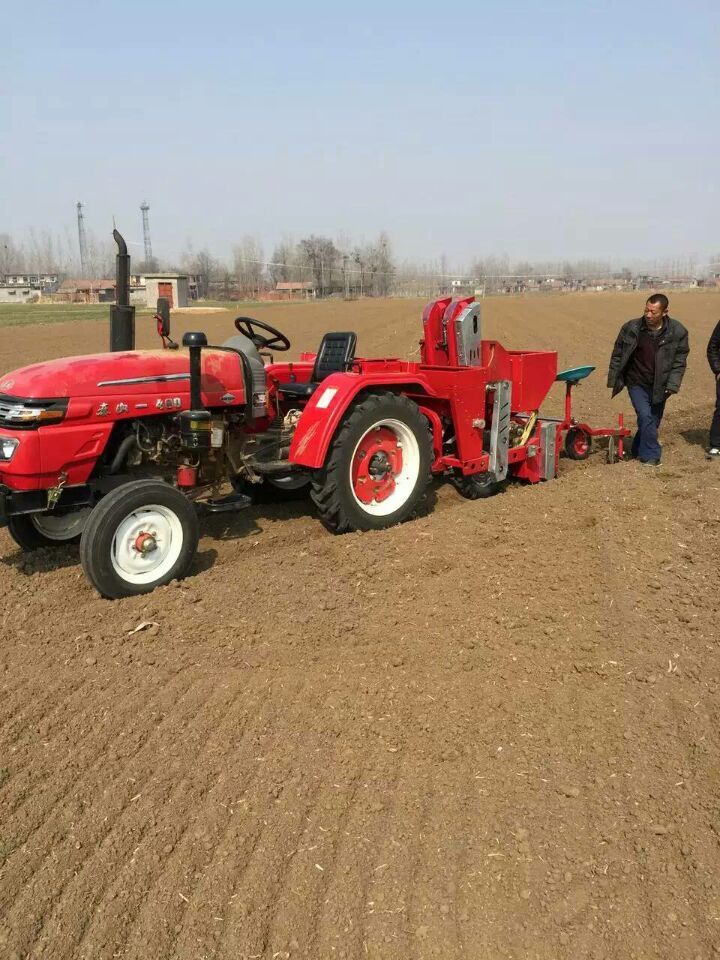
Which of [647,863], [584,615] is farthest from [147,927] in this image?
[584,615]

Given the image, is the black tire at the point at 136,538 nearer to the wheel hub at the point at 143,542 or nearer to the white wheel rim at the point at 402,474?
the wheel hub at the point at 143,542

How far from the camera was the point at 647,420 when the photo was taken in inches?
252

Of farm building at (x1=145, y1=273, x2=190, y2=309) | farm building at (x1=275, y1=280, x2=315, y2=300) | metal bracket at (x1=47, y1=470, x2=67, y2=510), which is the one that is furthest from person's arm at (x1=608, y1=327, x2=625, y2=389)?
farm building at (x1=275, y1=280, x2=315, y2=300)

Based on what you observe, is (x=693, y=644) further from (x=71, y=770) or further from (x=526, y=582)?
(x=71, y=770)

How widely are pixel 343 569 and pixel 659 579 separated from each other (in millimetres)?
1691

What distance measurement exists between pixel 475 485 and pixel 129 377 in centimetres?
276

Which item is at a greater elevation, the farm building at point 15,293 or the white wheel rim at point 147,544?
the farm building at point 15,293

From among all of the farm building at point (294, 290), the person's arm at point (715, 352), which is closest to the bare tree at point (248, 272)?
the farm building at point (294, 290)

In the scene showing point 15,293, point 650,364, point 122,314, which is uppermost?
point 15,293

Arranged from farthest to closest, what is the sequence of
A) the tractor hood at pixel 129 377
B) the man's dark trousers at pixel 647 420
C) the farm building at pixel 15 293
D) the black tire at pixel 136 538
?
the farm building at pixel 15 293 < the man's dark trousers at pixel 647 420 < the tractor hood at pixel 129 377 < the black tire at pixel 136 538

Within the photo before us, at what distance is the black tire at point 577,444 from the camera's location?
22.5ft

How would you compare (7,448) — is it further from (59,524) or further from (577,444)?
(577,444)

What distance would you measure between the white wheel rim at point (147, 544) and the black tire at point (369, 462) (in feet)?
3.38

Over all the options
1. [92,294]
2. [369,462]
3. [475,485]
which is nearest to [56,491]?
[369,462]
